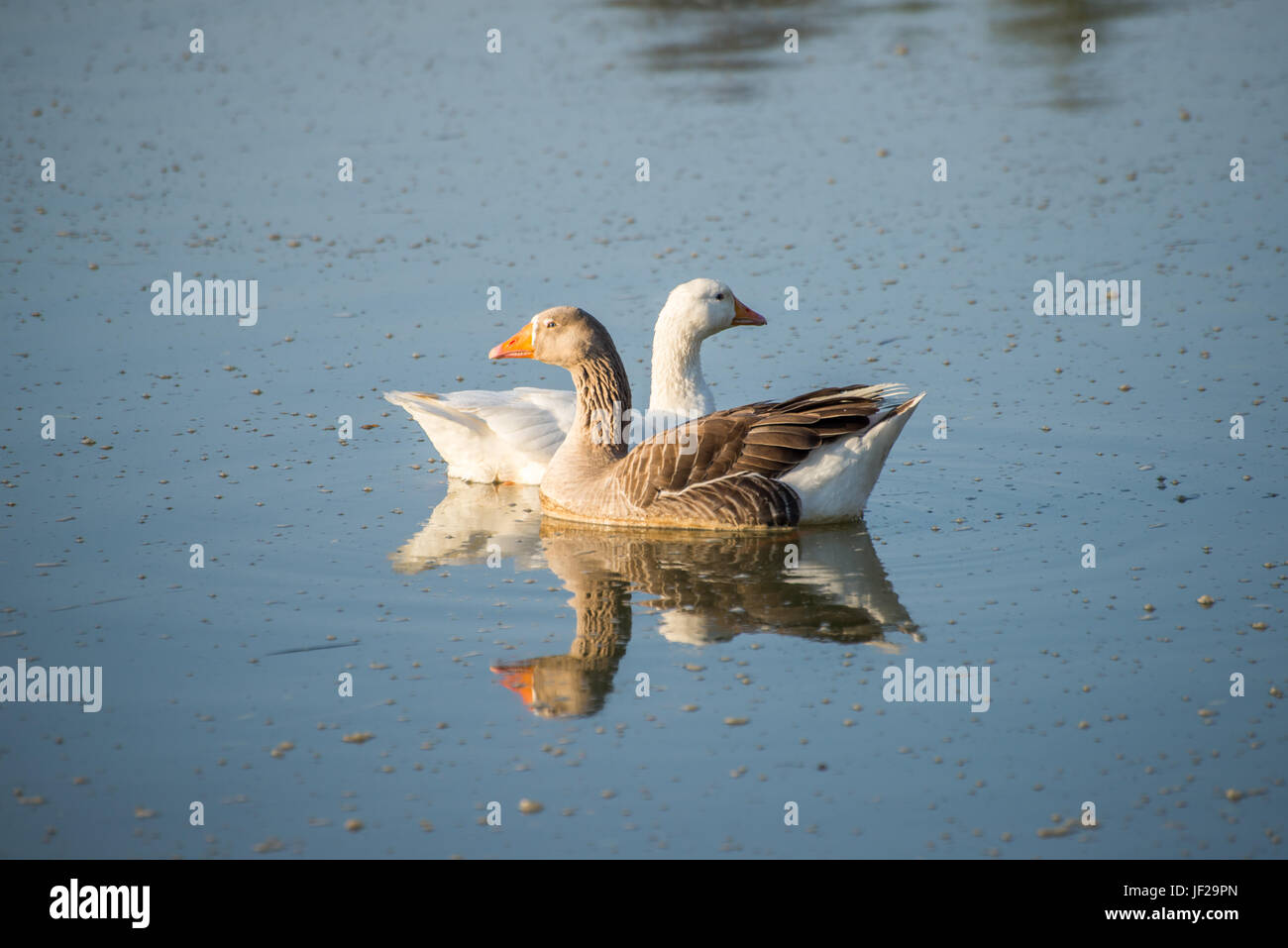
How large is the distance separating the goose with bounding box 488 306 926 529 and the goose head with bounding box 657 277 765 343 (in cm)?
70

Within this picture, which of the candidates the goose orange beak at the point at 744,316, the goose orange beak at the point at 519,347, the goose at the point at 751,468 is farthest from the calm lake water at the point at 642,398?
the goose orange beak at the point at 744,316

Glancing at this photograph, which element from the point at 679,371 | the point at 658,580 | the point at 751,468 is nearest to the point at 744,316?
the point at 679,371

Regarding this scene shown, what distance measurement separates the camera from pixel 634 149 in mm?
14703

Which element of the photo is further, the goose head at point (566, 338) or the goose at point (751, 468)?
the goose head at point (566, 338)

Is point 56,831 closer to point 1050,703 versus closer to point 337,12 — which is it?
point 1050,703

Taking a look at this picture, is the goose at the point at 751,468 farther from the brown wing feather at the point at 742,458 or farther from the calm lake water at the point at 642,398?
the calm lake water at the point at 642,398

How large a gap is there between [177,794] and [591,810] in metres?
1.51

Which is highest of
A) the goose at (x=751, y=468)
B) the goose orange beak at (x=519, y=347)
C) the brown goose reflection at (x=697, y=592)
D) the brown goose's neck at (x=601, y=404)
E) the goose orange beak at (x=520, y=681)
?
the goose orange beak at (x=519, y=347)

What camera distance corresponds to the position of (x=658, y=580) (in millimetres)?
7172

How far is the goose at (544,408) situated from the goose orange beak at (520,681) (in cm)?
261

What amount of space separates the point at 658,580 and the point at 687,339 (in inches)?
71.7

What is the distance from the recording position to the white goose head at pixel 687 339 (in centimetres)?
837

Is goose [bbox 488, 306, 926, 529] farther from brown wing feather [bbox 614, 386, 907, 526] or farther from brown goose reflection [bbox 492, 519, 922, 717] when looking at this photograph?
brown goose reflection [bbox 492, 519, 922, 717]

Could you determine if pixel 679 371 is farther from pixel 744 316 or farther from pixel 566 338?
pixel 566 338
